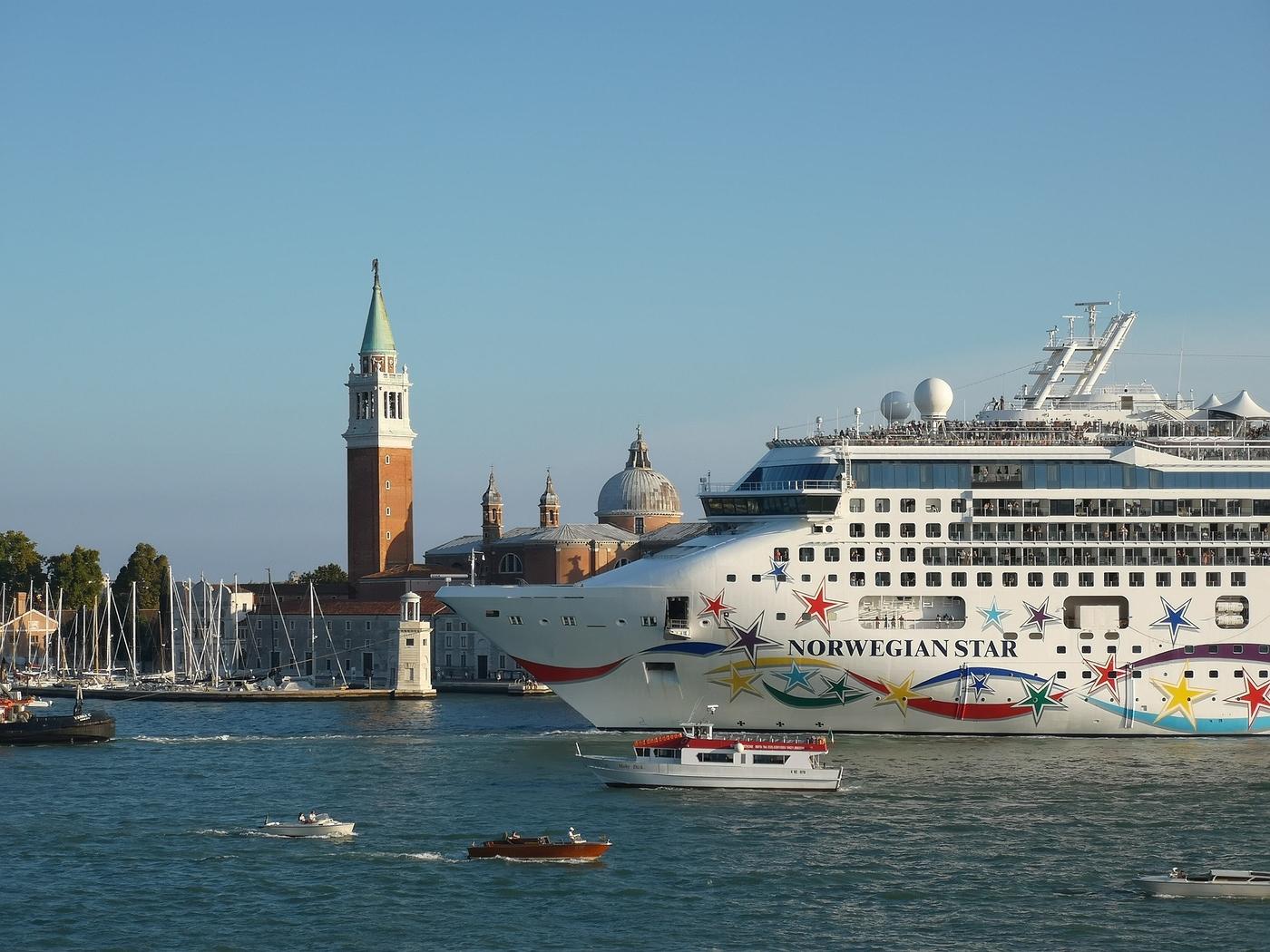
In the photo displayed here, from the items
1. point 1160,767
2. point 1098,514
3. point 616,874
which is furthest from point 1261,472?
point 616,874

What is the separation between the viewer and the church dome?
4491 inches

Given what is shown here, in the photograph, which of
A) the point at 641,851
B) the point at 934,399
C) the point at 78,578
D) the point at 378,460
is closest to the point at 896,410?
the point at 934,399

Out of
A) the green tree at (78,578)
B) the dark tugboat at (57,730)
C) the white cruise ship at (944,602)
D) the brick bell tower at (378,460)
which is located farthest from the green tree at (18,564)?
the white cruise ship at (944,602)

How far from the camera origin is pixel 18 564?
119750 millimetres

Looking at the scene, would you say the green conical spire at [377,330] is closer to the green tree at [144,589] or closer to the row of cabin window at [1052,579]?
the green tree at [144,589]

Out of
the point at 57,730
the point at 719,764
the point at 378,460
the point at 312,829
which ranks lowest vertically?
the point at 312,829

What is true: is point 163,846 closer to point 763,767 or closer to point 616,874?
point 616,874

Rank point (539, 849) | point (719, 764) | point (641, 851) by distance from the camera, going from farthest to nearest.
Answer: point (719, 764)
point (641, 851)
point (539, 849)

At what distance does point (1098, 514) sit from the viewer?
1898 inches

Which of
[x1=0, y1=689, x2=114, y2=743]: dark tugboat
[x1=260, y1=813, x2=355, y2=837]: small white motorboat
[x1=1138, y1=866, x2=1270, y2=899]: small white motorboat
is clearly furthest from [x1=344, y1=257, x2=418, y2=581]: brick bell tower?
[x1=1138, y1=866, x2=1270, y2=899]: small white motorboat

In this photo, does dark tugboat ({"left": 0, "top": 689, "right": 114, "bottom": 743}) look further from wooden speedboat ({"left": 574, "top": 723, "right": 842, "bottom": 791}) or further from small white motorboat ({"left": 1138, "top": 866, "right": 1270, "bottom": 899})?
small white motorboat ({"left": 1138, "top": 866, "right": 1270, "bottom": 899})

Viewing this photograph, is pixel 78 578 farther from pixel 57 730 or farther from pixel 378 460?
pixel 57 730

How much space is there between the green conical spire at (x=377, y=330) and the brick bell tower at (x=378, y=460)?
5cm

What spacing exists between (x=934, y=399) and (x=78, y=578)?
258 ft
